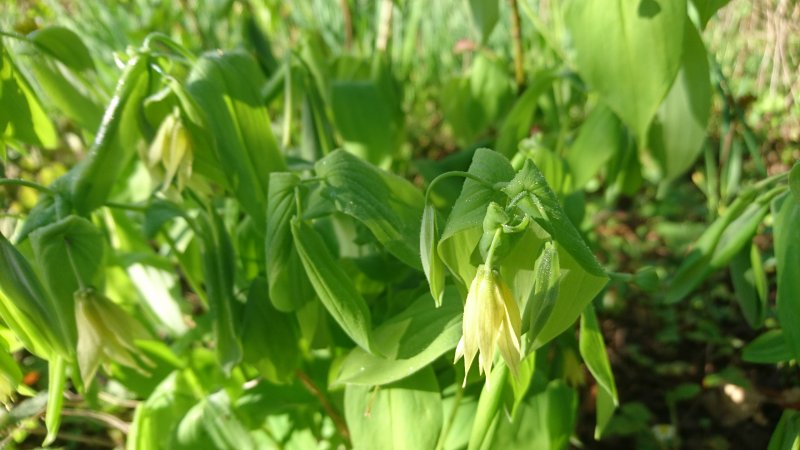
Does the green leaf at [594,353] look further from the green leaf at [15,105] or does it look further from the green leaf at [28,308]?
the green leaf at [15,105]

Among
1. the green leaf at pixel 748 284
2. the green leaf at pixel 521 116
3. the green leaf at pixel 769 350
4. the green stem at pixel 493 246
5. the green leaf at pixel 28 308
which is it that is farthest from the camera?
the green leaf at pixel 521 116

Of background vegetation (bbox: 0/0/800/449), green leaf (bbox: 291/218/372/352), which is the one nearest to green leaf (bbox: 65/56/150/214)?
background vegetation (bbox: 0/0/800/449)

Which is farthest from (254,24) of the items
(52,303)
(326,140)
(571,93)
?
(52,303)

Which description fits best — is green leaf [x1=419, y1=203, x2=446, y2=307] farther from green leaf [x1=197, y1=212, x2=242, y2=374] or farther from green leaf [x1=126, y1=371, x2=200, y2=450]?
green leaf [x1=126, y1=371, x2=200, y2=450]

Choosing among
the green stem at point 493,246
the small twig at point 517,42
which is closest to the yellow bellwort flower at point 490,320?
the green stem at point 493,246

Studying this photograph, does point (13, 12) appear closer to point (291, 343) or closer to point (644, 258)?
point (291, 343)
